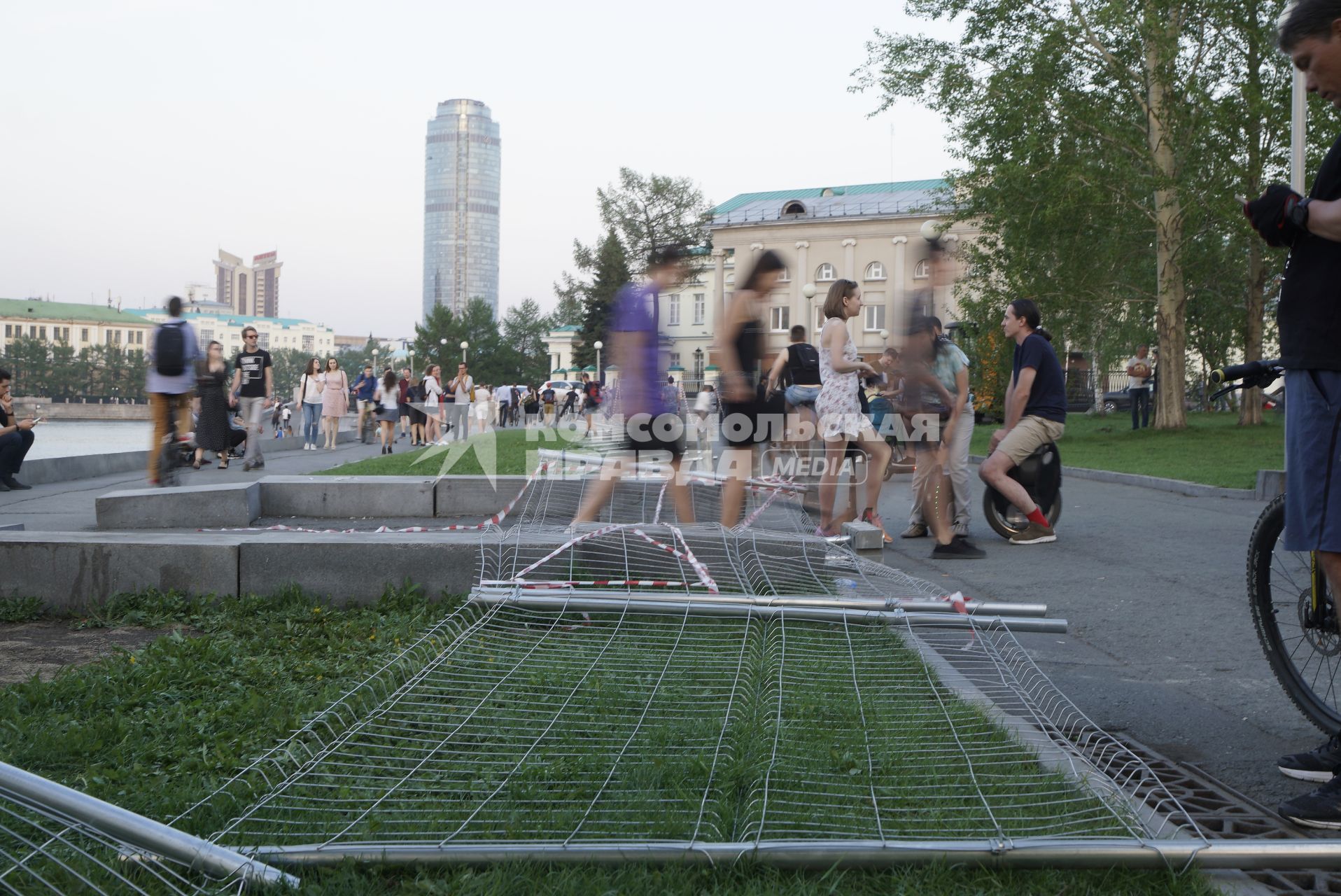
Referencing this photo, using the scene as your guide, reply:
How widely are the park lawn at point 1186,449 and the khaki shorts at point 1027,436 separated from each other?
360 centimetres

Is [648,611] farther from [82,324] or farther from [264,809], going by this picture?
[82,324]

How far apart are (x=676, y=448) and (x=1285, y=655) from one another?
3945 mm

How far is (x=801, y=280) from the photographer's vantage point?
243 ft

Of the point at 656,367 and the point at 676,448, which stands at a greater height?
the point at 656,367

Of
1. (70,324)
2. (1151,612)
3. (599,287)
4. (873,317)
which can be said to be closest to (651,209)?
(599,287)

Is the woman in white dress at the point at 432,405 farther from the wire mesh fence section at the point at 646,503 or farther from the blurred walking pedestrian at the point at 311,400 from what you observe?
the wire mesh fence section at the point at 646,503

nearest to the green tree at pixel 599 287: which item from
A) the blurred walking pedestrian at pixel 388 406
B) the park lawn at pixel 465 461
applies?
the blurred walking pedestrian at pixel 388 406

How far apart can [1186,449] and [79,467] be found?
58.1 feet

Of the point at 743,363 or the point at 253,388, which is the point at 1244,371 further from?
the point at 253,388

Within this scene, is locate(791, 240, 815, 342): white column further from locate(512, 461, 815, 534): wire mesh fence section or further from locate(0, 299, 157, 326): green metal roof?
locate(0, 299, 157, 326): green metal roof

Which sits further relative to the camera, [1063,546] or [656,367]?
[1063,546]

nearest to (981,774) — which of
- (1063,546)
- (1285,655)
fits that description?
(1285,655)

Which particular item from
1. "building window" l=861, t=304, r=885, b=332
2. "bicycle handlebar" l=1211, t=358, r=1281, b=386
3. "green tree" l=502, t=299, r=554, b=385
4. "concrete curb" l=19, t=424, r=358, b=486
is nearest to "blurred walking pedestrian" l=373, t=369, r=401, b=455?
"concrete curb" l=19, t=424, r=358, b=486

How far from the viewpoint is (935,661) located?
4297mm
